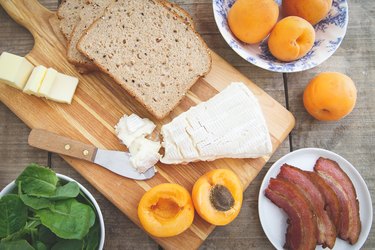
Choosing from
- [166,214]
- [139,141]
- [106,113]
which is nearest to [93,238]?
[166,214]

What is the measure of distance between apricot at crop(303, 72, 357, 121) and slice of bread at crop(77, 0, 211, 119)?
501 millimetres

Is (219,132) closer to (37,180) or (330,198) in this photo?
(330,198)

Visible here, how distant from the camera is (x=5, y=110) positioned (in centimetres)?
194

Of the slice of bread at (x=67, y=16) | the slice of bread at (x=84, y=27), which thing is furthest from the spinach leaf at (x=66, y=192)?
the slice of bread at (x=67, y=16)

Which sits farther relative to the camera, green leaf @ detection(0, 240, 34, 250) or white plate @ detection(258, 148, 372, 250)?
white plate @ detection(258, 148, 372, 250)

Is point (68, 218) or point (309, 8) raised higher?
point (309, 8)

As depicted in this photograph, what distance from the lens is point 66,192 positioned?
4.62ft

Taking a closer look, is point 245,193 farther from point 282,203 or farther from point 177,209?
point 177,209

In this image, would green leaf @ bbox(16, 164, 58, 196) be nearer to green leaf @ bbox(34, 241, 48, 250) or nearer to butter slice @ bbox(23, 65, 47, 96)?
green leaf @ bbox(34, 241, 48, 250)

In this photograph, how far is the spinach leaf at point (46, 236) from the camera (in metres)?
1.41

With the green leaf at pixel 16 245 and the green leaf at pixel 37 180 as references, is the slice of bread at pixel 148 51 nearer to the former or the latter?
the green leaf at pixel 37 180

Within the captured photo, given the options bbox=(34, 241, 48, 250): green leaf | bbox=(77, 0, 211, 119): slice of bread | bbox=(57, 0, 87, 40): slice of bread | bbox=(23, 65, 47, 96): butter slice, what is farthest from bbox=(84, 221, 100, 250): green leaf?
bbox=(57, 0, 87, 40): slice of bread

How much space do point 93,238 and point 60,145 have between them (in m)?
0.46

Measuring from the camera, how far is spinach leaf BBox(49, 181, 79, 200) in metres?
1.40
